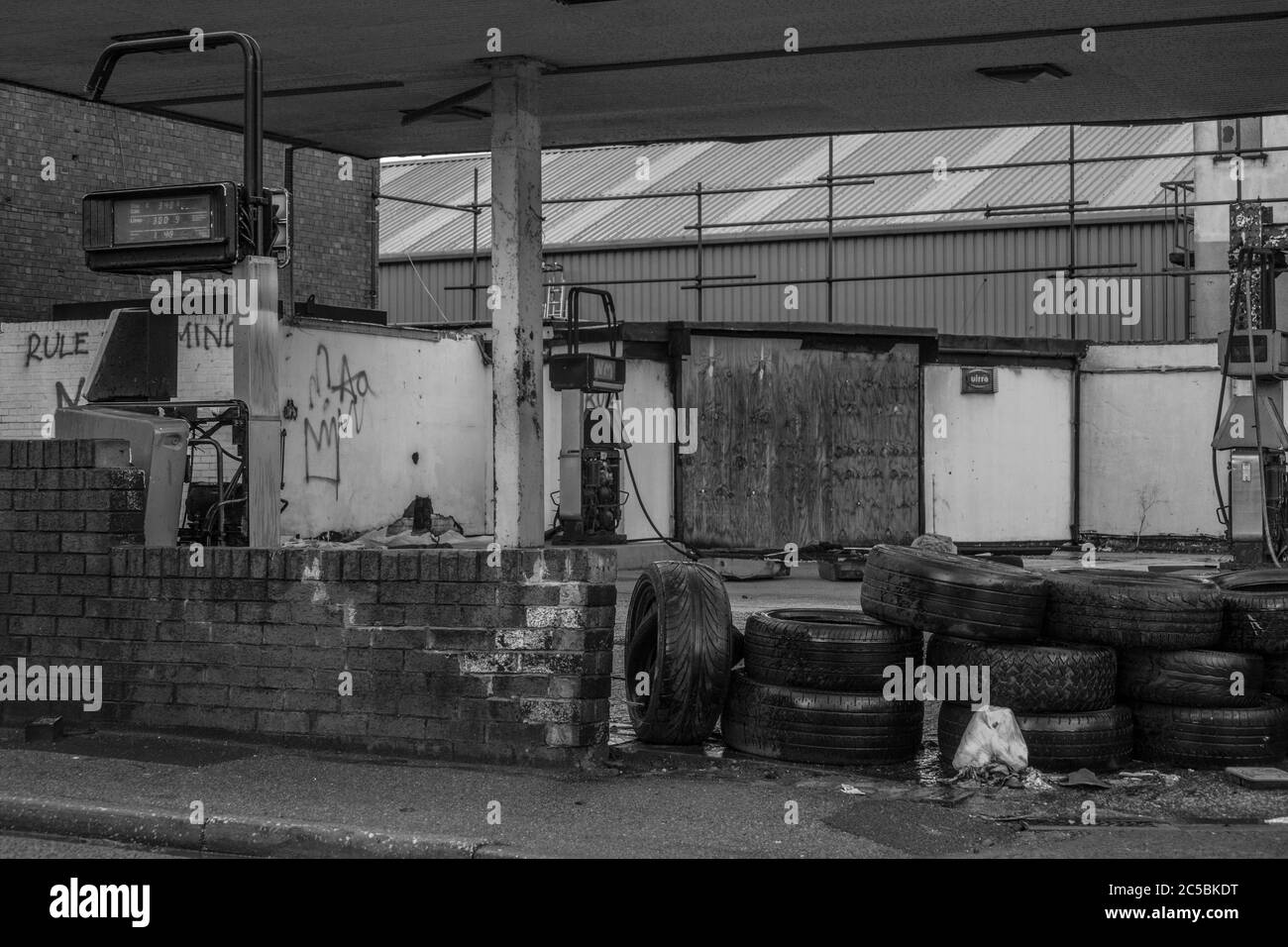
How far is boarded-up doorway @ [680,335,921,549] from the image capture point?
19.7m

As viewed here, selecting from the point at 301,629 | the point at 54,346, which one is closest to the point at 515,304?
the point at 301,629

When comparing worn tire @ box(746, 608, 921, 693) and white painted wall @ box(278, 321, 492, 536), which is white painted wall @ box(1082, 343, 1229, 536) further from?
worn tire @ box(746, 608, 921, 693)

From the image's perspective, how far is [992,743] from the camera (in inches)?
303

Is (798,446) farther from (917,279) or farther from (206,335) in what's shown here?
(917,279)

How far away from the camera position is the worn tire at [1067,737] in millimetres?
7828

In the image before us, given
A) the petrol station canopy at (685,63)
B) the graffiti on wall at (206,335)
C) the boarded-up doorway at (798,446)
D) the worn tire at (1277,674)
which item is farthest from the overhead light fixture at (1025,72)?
the graffiti on wall at (206,335)

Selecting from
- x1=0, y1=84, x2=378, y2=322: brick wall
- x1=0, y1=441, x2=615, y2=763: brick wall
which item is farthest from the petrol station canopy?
x1=0, y1=84, x2=378, y2=322: brick wall

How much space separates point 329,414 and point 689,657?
35.0 feet

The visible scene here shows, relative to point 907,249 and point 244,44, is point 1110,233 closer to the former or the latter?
point 907,249

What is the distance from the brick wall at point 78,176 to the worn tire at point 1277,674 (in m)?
12.4

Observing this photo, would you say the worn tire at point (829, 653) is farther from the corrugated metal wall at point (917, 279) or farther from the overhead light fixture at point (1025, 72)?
the corrugated metal wall at point (917, 279)

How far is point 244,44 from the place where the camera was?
8.30 m

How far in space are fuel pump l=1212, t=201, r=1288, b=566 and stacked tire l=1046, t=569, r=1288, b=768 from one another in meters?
8.33
